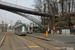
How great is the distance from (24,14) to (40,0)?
53.2 ft

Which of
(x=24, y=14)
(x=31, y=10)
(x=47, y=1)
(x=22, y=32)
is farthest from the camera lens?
(x=24, y=14)

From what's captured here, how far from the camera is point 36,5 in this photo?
43.5 m

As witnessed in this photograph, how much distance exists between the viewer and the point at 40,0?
42.5 m

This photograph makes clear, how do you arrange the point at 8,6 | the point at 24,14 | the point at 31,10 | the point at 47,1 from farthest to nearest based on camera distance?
1. the point at 24,14
2. the point at 31,10
3. the point at 8,6
4. the point at 47,1

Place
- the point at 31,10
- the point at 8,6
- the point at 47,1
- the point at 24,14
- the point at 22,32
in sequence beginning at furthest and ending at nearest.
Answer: the point at 24,14 → the point at 31,10 → the point at 8,6 → the point at 47,1 → the point at 22,32

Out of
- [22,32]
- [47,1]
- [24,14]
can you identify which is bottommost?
[22,32]

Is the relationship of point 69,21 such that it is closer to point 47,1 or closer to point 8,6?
point 47,1

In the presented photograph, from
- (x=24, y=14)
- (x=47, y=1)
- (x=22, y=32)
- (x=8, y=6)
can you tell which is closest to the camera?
(x=22, y=32)

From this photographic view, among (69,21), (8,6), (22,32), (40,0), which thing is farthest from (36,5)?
(22,32)

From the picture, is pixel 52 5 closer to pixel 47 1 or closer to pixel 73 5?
pixel 47 1

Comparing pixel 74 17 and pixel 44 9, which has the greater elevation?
pixel 44 9

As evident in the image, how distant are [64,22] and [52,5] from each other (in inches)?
378

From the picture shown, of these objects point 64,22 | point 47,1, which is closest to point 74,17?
point 64,22

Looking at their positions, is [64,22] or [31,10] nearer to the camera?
[64,22]
